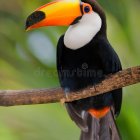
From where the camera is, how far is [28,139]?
2125 millimetres

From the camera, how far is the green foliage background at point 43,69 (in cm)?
215

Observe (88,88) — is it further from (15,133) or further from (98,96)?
(15,133)

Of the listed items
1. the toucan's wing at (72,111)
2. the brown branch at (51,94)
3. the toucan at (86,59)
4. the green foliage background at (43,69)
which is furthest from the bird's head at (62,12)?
the green foliage background at (43,69)

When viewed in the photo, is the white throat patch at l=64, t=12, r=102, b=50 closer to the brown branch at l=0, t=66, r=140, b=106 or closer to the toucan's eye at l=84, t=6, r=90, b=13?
the toucan's eye at l=84, t=6, r=90, b=13

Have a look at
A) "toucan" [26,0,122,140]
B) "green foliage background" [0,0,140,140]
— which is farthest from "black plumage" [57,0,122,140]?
"green foliage background" [0,0,140,140]

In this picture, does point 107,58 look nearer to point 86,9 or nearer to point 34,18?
point 86,9

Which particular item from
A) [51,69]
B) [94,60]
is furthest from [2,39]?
[94,60]

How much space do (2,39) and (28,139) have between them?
0.69 metres

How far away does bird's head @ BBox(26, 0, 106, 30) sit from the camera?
1980mm

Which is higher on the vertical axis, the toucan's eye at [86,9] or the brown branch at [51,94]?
the toucan's eye at [86,9]

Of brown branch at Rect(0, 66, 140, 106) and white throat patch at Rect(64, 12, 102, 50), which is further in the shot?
white throat patch at Rect(64, 12, 102, 50)

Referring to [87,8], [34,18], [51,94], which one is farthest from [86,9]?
[51,94]

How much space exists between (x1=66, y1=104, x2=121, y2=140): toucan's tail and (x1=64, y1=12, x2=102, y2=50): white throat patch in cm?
29

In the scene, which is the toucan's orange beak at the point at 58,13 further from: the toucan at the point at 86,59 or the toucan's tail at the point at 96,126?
the toucan's tail at the point at 96,126
